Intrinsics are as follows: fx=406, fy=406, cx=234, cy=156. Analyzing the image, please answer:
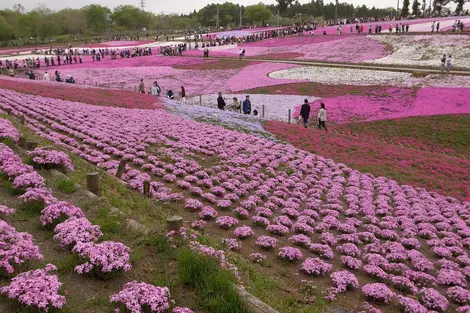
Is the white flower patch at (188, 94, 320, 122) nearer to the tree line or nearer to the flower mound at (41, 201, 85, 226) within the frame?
the flower mound at (41, 201, 85, 226)

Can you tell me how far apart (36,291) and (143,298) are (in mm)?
1470

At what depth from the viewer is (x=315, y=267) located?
33.1 feet

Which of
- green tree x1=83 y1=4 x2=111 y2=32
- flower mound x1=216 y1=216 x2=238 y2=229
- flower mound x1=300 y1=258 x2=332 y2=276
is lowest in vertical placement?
flower mound x1=300 y1=258 x2=332 y2=276

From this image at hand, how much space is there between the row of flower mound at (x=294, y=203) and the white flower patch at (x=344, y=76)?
28.3 metres

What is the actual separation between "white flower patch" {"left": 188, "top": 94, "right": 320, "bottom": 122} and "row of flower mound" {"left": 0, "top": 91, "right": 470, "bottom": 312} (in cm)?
1316

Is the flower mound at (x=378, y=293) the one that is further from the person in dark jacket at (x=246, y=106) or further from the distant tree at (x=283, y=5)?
the distant tree at (x=283, y=5)

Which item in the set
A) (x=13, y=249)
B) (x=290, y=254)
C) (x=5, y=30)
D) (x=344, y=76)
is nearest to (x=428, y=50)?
(x=344, y=76)

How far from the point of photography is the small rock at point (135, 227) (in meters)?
8.42

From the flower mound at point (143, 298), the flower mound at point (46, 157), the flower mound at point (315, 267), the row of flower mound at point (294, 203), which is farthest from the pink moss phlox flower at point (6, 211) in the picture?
the flower mound at point (315, 267)

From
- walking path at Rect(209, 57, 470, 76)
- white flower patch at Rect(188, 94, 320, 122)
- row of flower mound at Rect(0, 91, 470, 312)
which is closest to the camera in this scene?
row of flower mound at Rect(0, 91, 470, 312)

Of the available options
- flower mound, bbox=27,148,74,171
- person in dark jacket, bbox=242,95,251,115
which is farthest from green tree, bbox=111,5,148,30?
flower mound, bbox=27,148,74,171

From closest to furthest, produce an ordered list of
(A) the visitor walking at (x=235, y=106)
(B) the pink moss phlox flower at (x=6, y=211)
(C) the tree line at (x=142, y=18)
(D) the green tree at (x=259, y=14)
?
(B) the pink moss phlox flower at (x=6, y=211) < (A) the visitor walking at (x=235, y=106) < (C) the tree line at (x=142, y=18) < (D) the green tree at (x=259, y=14)

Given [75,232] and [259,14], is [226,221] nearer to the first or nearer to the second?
[75,232]

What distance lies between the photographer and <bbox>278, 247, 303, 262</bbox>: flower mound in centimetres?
1053
